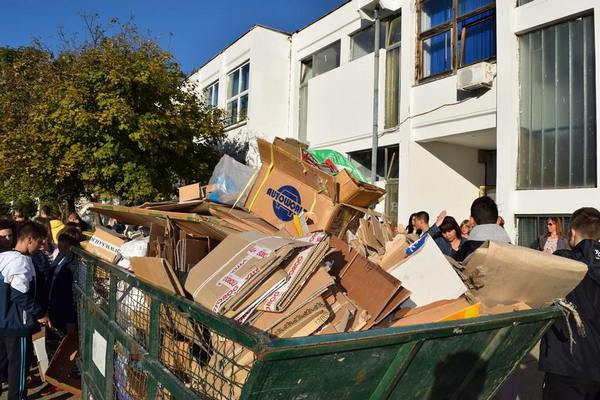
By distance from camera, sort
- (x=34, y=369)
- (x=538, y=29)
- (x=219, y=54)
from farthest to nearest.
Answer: (x=219, y=54)
(x=538, y=29)
(x=34, y=369)

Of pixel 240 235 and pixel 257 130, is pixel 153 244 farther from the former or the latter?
pixel 257 130

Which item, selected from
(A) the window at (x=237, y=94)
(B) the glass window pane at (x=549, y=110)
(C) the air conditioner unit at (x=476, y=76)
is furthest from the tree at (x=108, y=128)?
(B) the glass window pane at (x=549, y=110)

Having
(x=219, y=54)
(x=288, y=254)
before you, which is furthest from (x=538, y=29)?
(x=219, y=54)

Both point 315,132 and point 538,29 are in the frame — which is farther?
point 315,132

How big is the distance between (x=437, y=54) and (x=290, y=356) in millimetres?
10023

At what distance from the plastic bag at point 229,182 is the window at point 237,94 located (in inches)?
425

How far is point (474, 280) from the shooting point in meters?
2.69

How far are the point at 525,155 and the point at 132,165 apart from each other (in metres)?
7.75

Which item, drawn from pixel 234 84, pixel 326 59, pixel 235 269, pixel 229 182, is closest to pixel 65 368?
pixel 229 182

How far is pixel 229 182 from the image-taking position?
14.6ft

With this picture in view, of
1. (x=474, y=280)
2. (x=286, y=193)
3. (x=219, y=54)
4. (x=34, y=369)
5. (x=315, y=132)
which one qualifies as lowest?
(x=34, y=369)

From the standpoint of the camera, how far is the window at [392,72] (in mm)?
11203

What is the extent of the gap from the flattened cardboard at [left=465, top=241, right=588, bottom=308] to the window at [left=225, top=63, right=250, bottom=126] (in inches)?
517

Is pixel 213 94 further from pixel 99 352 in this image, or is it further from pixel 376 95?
pixel 99 352
